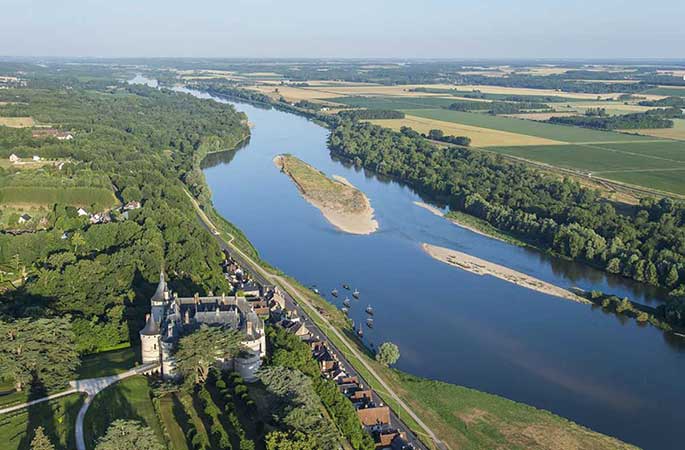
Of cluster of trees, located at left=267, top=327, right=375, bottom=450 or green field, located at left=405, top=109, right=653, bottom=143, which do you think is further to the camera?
green field, located at left=405, top=109, right=653, bottom=143

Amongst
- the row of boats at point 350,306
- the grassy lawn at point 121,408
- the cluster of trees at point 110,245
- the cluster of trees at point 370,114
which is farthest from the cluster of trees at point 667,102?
the grassy lawn at point 121,408

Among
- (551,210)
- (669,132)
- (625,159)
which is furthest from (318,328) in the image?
(669,132)

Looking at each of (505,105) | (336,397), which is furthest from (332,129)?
(336,397)

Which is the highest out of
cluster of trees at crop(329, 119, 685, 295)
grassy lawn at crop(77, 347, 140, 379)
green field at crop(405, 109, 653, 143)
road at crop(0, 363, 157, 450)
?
green field at crop(405, 109, 653, 143)

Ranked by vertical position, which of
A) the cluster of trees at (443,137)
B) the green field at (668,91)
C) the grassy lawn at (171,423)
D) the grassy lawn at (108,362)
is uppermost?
the green field at (668,91)

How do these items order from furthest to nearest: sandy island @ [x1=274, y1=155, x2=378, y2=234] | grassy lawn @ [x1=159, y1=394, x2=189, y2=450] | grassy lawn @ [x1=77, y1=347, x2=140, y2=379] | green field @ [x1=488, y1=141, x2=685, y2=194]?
green field @ [x1=488, y1=141, x2=685, y2=194] < sandy island @ [x1=274, y1=155, x2=378, y2=234] < grassy lawn @ [x1=77, y1=347, x2=140, y2=379] < grassy lawn @ [x1=159, y1=394, x2=189, y2=450]

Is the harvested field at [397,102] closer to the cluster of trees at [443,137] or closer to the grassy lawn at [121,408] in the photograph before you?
the cluster of trees at [443,137]

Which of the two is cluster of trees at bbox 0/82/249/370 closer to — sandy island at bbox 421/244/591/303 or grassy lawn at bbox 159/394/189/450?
grassy lawn at bbox 159/394/189/450

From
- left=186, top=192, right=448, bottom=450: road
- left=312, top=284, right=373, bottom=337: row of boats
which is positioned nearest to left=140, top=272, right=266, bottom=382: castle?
left=186, top=192, right=448, bottom=450: road
